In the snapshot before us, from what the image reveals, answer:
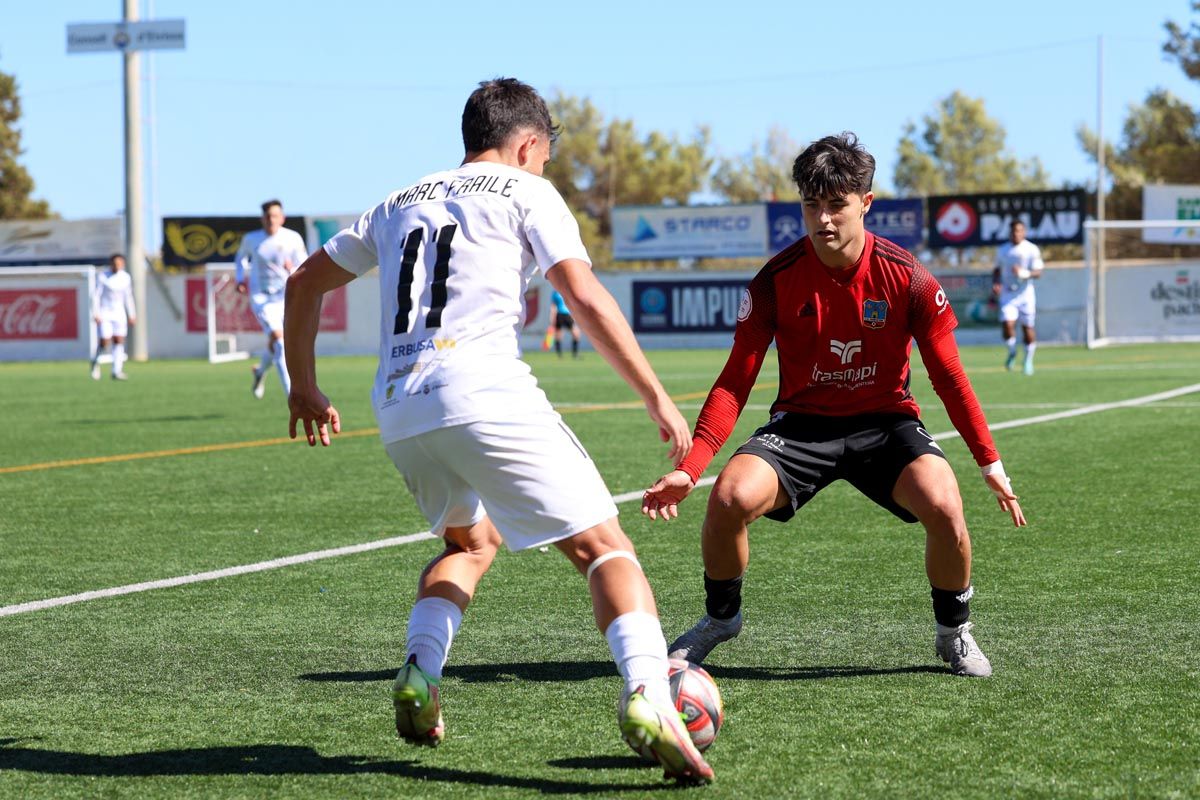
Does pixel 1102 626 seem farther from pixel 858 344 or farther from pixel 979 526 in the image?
pixel 979 526

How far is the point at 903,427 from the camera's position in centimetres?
499


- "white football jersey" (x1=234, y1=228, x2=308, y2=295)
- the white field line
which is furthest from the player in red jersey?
"white football jersey" (x1=234, y1=228, x2=308, y2=295)

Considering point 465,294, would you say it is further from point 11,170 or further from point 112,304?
point 11,170

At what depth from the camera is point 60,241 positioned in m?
48.4

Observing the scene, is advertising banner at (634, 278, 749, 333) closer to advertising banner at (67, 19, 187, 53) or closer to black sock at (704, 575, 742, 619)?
advertising banner at (67, 19, 187, 53)

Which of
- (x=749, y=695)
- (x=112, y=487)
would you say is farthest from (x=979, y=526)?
(x=112, y=487)

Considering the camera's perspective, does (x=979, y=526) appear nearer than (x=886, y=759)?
No

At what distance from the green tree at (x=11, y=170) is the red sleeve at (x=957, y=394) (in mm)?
66631

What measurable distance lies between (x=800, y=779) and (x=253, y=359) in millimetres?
36513

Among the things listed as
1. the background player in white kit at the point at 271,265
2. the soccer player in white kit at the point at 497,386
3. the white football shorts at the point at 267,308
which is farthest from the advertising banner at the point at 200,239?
the soccer player in white kit at the point at 497,386

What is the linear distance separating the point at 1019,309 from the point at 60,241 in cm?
3396

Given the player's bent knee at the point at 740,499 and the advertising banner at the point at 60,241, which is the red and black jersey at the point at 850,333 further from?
the advertising banner at the point at 60,241

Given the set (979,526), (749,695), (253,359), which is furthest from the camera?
(253,359)

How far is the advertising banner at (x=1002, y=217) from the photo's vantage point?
39531 millimetres
